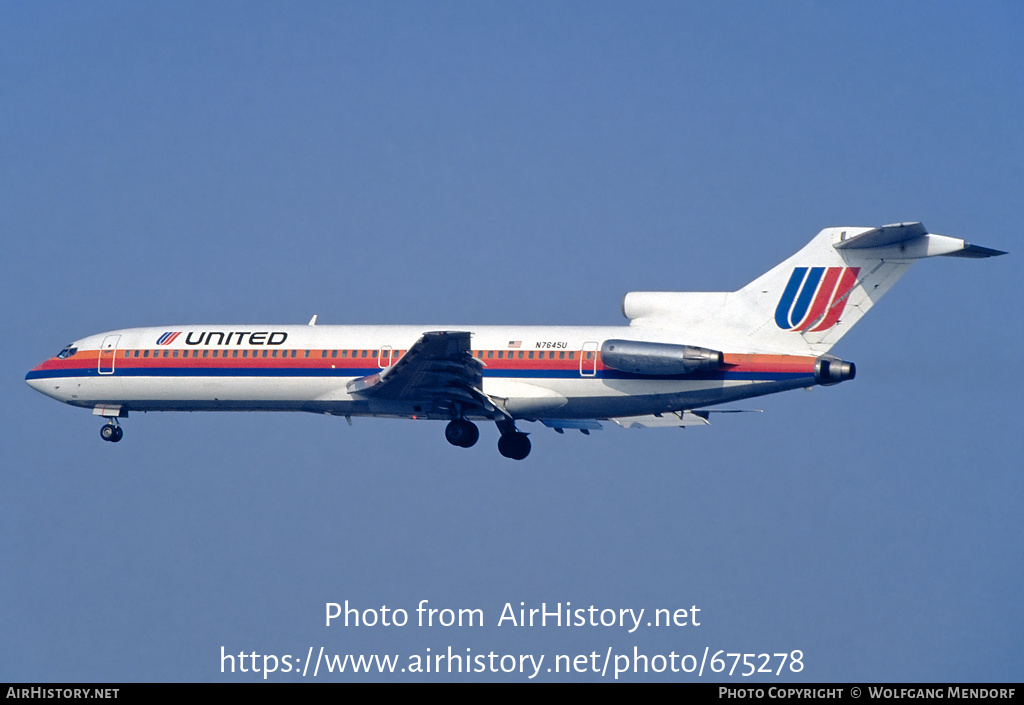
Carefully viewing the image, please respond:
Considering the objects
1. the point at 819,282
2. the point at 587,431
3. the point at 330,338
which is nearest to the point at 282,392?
the point at 330,338

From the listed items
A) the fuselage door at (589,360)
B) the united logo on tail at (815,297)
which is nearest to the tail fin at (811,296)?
the united logo on tail at (815,297)

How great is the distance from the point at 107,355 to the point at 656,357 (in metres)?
16.8

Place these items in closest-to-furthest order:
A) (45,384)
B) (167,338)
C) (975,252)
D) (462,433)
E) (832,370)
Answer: (975,252), (832,370), (462,433), (167,338), (45,384)

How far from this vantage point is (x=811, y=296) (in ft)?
110

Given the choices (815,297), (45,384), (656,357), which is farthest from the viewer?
(45,384)

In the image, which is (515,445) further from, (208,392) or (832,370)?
(832,370)

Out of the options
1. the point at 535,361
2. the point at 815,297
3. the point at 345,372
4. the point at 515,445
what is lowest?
the point at 815,297

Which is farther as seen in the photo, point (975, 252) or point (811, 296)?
point (811, 296)

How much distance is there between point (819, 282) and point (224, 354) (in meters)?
16.9

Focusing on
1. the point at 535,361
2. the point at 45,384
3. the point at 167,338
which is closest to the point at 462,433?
the point at 535,361

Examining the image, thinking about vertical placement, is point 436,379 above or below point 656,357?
above

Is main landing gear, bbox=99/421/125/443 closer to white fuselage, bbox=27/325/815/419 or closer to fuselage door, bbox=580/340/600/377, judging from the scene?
white fuselage, bbox=27/325/815/419

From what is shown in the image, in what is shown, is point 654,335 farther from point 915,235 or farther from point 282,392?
point 282,392

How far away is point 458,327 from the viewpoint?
38.3 meters
